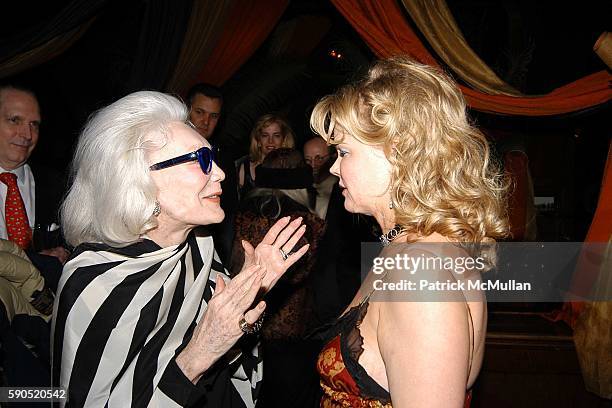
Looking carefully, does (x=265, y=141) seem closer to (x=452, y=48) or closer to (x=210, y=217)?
(x=452, y=48)

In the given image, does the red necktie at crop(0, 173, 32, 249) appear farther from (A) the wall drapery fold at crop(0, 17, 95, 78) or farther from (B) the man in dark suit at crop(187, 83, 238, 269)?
(A) the wall drapery fold at crop(0, 17, 95, 78)

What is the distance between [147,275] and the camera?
169 cm

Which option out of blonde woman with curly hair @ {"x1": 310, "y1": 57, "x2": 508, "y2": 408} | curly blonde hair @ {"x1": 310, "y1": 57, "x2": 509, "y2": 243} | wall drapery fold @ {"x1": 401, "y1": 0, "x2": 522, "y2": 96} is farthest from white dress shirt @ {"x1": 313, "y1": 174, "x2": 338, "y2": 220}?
curly blonde hair @ {"x1": 310, "y1": 57, "x2": 509, "y2": 243}

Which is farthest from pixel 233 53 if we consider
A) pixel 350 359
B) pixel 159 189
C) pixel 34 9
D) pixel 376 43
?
pixel 350 359

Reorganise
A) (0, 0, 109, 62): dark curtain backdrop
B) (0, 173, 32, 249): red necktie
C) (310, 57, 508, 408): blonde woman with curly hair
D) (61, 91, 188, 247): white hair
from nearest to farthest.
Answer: (310, 57, 508, 408): blonde woman with curly hair < (61, 91, 188, 247): white hair < (0, 173, 32, 249): red necktie < (0, 0, 109, 62): dark curtain backdrop

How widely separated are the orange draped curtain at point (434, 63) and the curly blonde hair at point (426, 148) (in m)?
1.85

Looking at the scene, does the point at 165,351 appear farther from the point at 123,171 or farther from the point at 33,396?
the point at 33,396

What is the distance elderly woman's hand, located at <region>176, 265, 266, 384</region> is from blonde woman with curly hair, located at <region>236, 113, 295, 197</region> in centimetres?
246

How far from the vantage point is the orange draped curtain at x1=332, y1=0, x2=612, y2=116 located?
122 inches

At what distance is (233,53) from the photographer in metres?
4.61

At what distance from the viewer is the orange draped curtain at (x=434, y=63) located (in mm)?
3098

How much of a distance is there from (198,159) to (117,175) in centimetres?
27

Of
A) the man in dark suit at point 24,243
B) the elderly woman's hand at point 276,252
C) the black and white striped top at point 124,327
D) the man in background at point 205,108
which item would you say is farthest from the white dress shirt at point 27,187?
the elderly woman's hand at point 276,252

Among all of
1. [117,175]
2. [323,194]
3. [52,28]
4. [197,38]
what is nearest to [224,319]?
[117,175]
